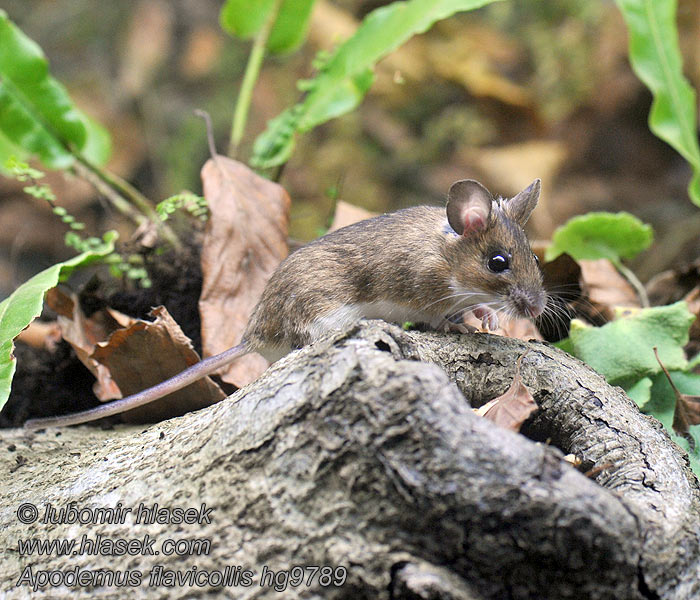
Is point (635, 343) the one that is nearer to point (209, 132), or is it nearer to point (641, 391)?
point (641, 391)

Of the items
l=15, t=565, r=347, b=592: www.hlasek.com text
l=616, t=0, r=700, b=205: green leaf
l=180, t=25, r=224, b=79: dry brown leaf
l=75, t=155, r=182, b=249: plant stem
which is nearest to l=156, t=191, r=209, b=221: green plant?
l=75, t=155, r=182, b=249: plant stem

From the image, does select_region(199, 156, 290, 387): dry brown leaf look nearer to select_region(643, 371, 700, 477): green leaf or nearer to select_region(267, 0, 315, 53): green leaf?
select_region(267, 0, 315, 53): green leaf

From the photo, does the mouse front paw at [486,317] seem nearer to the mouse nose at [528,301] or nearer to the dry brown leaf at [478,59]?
the mouse nose at [528,301]

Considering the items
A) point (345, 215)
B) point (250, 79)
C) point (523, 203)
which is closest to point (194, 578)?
point (523, 203)

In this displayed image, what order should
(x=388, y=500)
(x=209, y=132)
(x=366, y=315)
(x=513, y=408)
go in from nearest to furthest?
(x=388, y=500) → (x=513, y=408) → (x=366, y=315) → (x=209, y=132)

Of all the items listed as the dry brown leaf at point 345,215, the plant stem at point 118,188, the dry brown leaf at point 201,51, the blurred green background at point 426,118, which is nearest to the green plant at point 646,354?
the dry brown leaf at point 345,215

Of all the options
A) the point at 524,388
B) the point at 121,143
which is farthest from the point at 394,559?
the point at 121,143
